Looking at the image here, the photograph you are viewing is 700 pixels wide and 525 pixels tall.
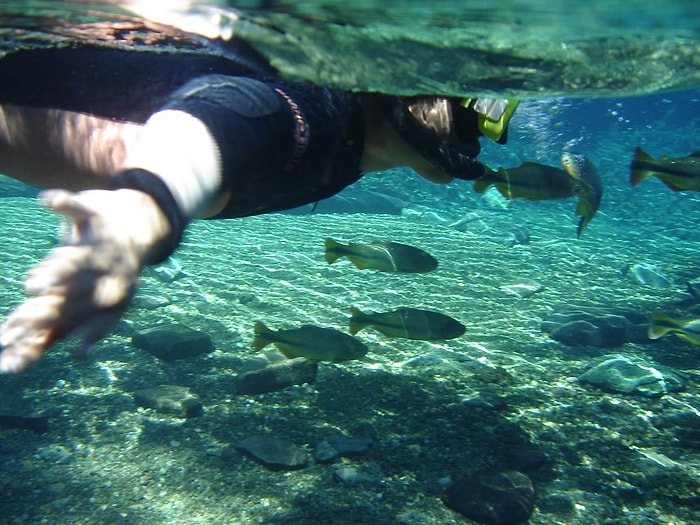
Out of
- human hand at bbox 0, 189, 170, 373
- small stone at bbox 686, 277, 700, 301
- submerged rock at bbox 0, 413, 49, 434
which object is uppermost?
human hand at bbox 0, 189, 170, 373

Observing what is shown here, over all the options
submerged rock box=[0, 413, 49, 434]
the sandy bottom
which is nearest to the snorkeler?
the sandy bottom

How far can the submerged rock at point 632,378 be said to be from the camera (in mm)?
5926

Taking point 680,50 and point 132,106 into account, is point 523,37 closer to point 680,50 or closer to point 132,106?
point 680,50

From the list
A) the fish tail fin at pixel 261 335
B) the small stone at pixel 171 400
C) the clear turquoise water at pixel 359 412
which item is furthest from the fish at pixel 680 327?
the small stone at pixel 171 400

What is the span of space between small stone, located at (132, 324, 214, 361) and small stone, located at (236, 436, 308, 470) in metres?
2.25

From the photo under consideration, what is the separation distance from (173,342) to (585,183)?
5.82 metres

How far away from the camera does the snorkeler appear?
1095 mm

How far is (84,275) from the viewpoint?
3.52ft

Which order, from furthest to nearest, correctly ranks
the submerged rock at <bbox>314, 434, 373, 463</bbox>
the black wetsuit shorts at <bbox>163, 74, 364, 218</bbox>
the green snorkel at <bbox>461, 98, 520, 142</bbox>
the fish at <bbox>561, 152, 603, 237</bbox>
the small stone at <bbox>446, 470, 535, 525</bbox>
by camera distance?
the fish at <bbox>561, 152, 603, 237</bbox>, the submerged rock at <bbox>314, 434, 373, 463</bbox>, the small stone at <bbox>446, 470, 535, 525</bbox>, the green snorkel at <bbox>461, 98, 520, 142</bbox>, the black wetsuit shorts at <bbox>163, 74, 364, 218</bbox>

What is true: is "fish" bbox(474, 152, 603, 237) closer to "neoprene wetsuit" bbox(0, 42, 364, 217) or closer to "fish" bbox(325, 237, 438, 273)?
"fish" bbox(325, 237, 438, 273)

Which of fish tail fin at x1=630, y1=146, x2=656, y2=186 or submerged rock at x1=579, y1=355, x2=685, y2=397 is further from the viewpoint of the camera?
fish tail fin at x1=630, y1=146, x2=656, y2=186

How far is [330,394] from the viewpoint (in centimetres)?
566

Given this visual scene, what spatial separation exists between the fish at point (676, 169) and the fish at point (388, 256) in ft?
10.1

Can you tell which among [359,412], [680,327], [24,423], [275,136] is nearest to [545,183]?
[680,327]
